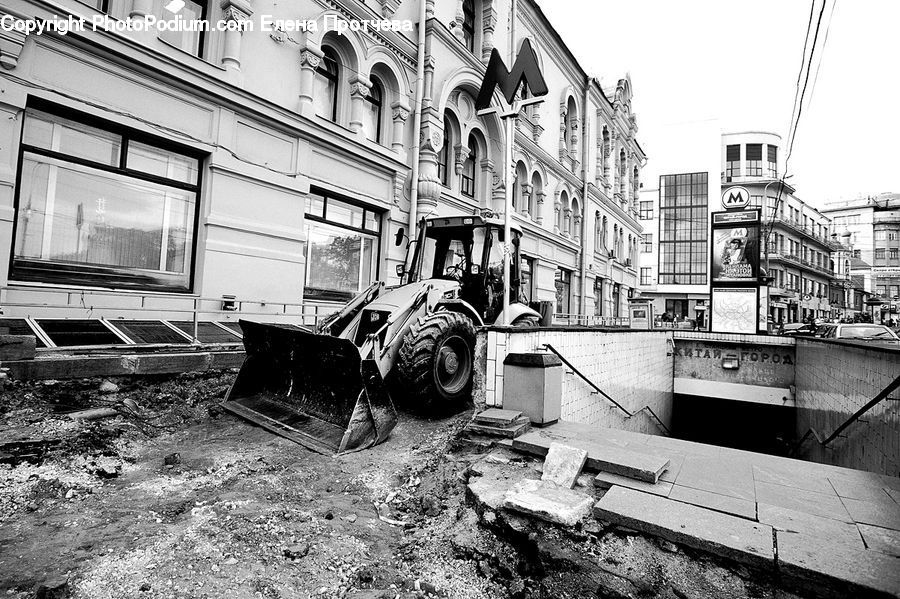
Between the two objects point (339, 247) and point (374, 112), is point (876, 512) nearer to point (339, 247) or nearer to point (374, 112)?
point (339, 247)

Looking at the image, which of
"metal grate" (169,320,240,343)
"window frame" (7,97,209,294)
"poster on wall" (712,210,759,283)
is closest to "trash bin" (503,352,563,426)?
"metal grate" (169,320,240,343)

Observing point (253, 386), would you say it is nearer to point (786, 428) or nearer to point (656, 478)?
point (656, 478)

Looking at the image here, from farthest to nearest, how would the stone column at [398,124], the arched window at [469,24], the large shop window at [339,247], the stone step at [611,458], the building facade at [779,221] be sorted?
the building facade at [779,221] < the arched window at [469,24] < the stone column at [398,124] < the large shop window at [339,247] < the stone step at [611,458]

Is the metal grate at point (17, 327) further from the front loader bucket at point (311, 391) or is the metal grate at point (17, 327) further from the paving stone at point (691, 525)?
the paving stone at point (691, 525)

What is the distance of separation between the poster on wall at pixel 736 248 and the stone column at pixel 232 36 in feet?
49.7

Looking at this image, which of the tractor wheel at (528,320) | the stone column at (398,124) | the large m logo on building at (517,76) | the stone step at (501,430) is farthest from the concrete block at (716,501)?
the stone column at (398,124)

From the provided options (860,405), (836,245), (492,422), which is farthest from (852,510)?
(836,245)

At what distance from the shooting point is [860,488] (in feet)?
9.82

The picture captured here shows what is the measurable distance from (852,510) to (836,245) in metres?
73.3

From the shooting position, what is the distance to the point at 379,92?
11.1 m

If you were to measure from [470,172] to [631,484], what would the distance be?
13.1 metres

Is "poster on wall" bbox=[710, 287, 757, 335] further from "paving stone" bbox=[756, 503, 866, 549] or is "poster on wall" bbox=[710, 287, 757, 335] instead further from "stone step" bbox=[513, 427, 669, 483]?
"paving stone" bbox=[756, 503, 866, 549]

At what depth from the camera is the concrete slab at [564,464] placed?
3086 millimetres

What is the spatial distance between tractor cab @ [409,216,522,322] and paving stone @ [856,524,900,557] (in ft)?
17.1
